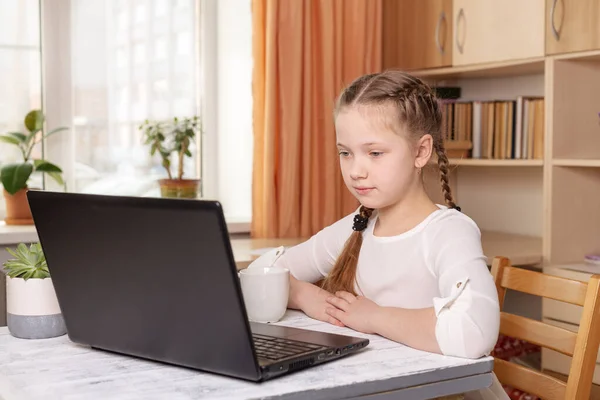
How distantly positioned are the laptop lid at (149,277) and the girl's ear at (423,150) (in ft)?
1.94

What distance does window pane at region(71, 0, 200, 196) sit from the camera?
10.3ft

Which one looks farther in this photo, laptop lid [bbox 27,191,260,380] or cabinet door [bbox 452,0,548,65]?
cabinet door [bbox 452,0,548,65]

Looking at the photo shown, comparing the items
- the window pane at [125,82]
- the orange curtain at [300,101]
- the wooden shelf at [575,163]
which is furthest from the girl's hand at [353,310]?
the window pane at [125,82]

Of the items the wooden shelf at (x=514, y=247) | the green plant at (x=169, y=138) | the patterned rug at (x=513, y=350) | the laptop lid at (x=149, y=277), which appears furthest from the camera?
the green plant at (x=169, y=138)

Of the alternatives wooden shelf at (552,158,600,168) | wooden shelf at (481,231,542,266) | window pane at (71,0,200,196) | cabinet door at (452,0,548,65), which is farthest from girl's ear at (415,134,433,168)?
window pane at (71,0,200,196)

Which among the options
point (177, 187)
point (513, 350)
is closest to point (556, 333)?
point (513, 350)

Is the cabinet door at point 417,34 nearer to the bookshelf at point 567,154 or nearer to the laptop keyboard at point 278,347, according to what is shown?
the bookshelf at point 567,154

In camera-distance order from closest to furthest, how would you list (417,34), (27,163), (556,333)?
(556,333)
(27,163)
(417,34)

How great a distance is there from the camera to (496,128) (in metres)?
2.99

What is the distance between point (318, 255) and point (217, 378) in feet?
2.04

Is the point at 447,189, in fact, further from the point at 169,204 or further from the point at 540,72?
the point at 540,72

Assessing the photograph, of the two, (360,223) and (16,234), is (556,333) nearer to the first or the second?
(360,223)

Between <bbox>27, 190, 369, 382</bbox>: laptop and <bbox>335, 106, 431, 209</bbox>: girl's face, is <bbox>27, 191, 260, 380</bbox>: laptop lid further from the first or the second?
<bbox>335, 106, 431, 209</bbox>: girl's face

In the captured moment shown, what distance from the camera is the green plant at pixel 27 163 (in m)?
2.78
